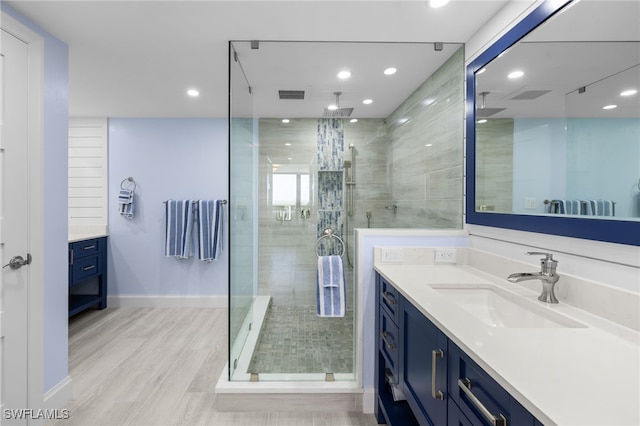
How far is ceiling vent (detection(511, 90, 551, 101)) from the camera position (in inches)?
53.3

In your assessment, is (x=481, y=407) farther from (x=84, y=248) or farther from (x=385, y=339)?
(x=84, y=248)

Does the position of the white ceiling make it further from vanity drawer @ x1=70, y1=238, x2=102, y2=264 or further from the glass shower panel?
vanity drawer @ x1=70, y1=238, x2=102, y2=264

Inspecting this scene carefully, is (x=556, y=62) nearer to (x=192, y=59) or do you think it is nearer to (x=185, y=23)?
(x=185, y=23)

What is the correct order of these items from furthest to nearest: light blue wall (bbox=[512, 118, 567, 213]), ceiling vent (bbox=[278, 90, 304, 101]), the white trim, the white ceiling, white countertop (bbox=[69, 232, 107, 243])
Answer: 1. white countertop (bbox=[69, 232, 107, 243])
2. ceiling vent (bbox=[278, 90, 304, 101])
3. the white trim
4. the white ceiling
5. light blue wall (bbox=[512, 118, 567, 213])

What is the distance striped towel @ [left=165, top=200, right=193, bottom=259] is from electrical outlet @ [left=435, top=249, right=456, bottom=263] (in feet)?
9.24

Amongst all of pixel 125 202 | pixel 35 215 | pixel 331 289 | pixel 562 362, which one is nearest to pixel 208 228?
pixel 125 202

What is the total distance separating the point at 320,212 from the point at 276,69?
110 centimetres

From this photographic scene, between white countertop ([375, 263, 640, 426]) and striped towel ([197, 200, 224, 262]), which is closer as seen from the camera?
white countertop ([375, 263, 640, 426])

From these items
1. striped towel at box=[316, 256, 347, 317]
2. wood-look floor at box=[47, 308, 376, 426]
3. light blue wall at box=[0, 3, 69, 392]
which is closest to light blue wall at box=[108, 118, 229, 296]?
wood-look floor at box=[47, 308, 376, 426]

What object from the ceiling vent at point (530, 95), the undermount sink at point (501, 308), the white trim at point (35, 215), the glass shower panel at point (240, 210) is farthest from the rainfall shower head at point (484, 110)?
the white trim at point (35, 215)

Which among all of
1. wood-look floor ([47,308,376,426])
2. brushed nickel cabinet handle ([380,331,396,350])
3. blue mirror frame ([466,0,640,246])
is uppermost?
blue mirror frame ([466,0,640,246])

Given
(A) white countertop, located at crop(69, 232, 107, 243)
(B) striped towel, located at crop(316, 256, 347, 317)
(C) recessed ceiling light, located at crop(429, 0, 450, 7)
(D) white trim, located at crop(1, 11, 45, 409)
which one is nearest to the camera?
(C) recessed ceiling light, located at crop(429, 0, 450, 7)

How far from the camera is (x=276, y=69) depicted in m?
2.23

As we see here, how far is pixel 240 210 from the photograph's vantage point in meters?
2.23
